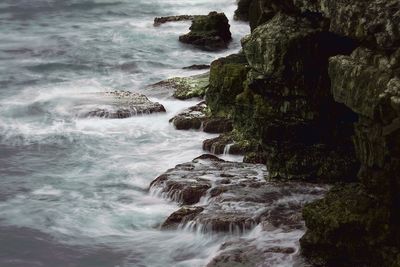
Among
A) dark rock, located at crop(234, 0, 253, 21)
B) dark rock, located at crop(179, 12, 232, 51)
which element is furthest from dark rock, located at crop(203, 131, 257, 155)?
dark rock, located at crop(234, 0, 253, 21)

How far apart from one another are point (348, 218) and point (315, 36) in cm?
386

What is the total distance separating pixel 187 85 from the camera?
25078 mm

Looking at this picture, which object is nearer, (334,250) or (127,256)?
(334,250)

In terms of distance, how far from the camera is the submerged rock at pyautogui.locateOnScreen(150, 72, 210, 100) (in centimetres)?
2412

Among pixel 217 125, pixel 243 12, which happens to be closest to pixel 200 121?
pixel 217 125

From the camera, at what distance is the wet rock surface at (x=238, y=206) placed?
41.5 feet

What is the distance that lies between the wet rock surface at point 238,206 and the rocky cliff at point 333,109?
0.59 metres

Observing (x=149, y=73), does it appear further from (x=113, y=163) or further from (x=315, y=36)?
(x=315, y=36)

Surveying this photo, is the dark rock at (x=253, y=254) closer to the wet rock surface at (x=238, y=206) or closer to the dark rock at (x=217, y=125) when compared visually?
the wet rock surface at (x=238, y=206)

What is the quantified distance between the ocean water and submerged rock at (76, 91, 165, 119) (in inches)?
12.2

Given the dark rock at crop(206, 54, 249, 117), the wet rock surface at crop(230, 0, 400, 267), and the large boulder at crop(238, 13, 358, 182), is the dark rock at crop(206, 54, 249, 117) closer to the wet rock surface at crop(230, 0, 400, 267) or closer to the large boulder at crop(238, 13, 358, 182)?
the wet rock surface at crop(230, 0, 400, 267)

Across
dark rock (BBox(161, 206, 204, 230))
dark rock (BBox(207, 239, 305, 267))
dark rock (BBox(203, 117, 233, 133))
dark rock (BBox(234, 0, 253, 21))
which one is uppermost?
dark rock (BBox(234, 0, 253, 21))

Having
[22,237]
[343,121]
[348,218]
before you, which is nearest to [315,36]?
[343,121]

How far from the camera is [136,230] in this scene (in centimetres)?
1488
